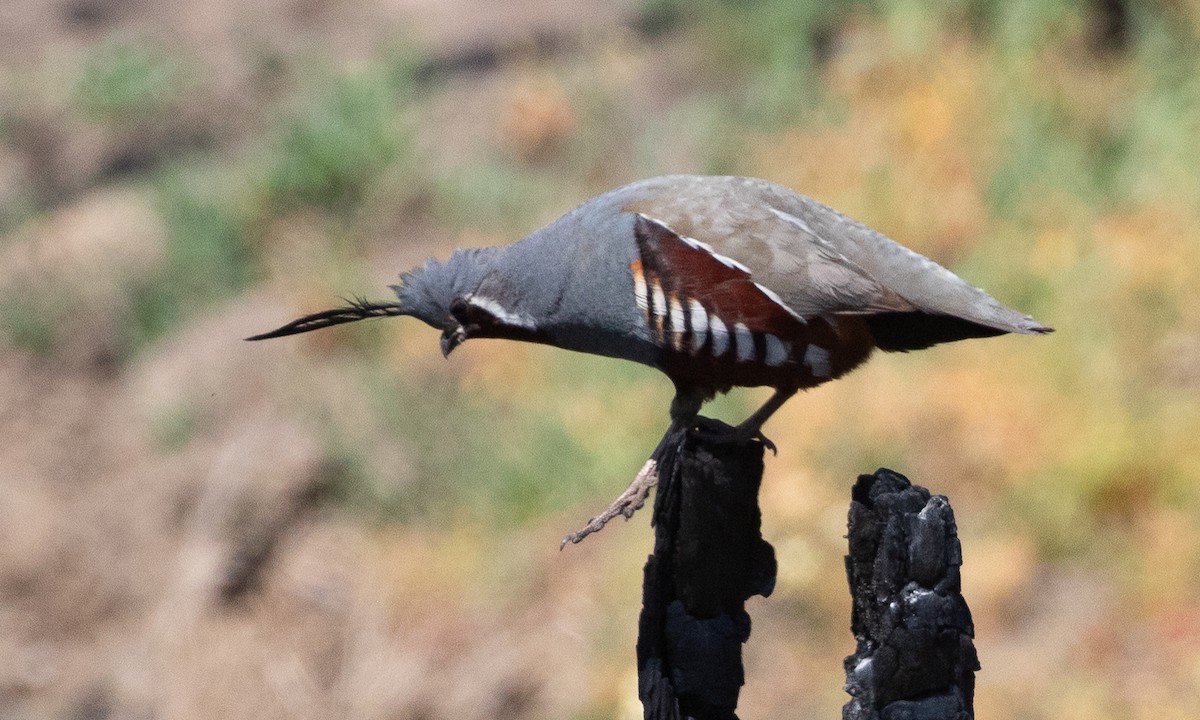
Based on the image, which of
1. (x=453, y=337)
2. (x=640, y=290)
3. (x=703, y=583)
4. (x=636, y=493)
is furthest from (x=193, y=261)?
(x=703, y=583)

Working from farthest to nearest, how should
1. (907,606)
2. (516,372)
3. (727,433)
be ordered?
(516,372)
(727,433)
(907,606)

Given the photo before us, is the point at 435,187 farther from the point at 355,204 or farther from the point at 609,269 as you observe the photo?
the point at 609,269

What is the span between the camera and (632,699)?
5672 millimetres

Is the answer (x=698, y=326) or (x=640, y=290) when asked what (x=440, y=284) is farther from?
(x=698, y=326)

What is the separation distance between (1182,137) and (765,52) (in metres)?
3.03

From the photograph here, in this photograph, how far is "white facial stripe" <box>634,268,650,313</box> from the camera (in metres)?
3.24

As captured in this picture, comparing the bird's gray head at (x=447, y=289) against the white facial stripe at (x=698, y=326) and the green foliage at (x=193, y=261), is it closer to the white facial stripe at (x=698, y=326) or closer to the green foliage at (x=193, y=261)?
the white facial stripe at (x=698, y=326)

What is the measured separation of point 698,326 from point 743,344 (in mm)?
113

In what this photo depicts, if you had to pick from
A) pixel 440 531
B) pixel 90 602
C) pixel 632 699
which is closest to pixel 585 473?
pixel 440 531

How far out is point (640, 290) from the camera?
3246 mm

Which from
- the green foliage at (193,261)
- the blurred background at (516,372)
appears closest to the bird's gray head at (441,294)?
the blurred background at (516,372)

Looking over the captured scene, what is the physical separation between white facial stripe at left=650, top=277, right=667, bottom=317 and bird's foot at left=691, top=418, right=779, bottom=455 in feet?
0.91

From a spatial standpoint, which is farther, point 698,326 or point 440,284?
point 440,284

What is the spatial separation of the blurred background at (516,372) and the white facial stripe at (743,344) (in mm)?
2697
